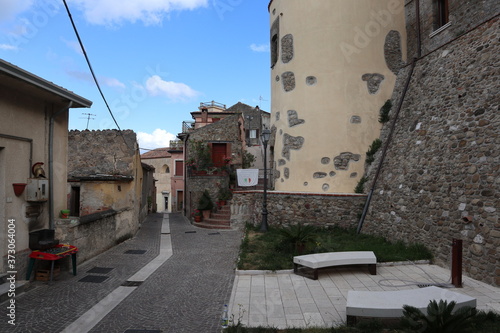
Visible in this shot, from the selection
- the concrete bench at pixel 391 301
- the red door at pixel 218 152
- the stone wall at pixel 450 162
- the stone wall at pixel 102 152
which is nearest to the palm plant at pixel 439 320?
the concrete bench at pixel 391 301

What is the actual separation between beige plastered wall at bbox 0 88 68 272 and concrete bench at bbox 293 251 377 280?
18.1 feet

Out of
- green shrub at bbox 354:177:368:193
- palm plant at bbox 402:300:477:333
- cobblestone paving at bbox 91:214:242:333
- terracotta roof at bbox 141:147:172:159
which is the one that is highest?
terracotta roof at bbox 141:147:172:159

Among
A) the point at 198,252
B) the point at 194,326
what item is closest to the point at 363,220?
the point at 198,252

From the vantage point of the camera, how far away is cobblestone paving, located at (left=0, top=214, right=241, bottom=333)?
4.59 meters

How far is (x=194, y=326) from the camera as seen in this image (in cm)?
453

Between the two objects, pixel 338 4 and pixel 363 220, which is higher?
pixel 338 4

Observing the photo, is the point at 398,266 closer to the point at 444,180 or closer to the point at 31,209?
the point at 444,180

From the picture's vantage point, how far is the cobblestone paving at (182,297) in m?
4.59

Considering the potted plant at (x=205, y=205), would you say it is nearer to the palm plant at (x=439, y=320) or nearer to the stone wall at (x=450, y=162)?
the stone wall at (x=450, y=162)

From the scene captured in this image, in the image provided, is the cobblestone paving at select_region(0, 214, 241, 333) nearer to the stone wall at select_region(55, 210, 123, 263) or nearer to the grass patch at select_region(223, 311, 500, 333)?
the stone wall at select_region(55, 210, 123, 263)

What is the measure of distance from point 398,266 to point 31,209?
785cm

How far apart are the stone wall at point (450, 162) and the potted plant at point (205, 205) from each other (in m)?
7.87

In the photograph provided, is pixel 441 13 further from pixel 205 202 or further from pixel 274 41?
pixel 205 202

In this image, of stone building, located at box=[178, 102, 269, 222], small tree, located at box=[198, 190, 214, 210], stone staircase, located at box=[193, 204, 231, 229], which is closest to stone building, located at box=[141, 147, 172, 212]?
stone building, located at box=[178, 102, 269, 222]
